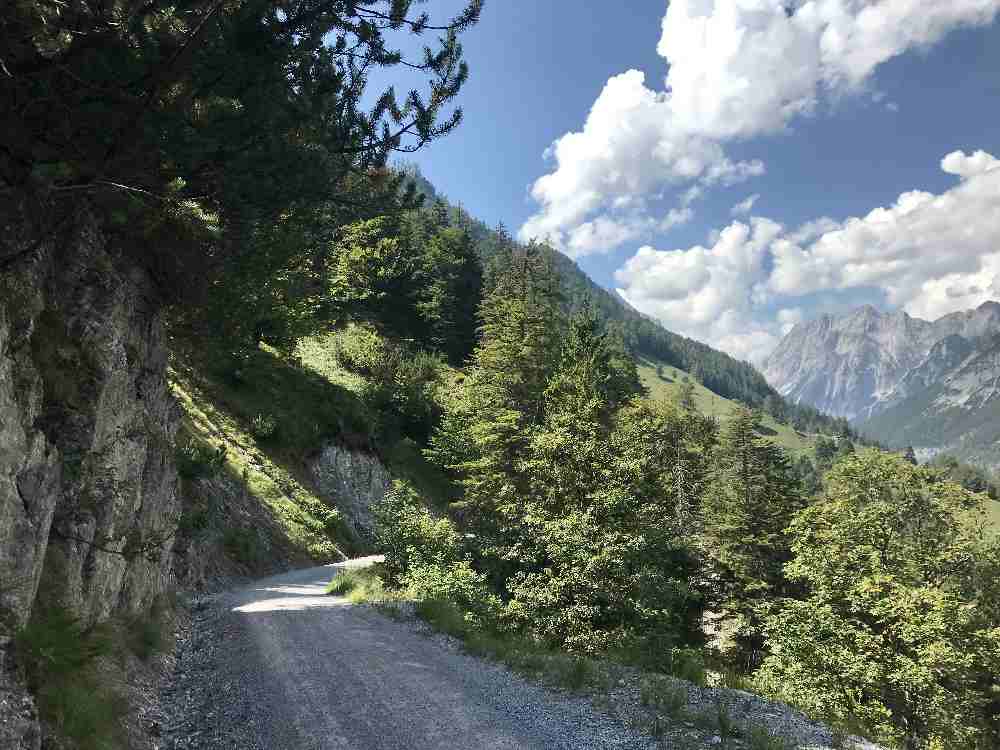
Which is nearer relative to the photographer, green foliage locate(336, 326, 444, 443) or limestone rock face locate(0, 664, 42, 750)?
limestone rock face locate(0, 664, 42, 750)

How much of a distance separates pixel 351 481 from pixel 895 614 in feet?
94.3

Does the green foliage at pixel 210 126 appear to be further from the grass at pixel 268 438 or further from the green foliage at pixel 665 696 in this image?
the grass at pixel 268 438

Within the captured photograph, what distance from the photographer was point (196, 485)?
68.9 feet

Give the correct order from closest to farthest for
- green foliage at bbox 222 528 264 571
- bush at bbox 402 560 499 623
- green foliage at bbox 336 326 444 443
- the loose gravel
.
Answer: the loose gravel
bush at bbox 402 560 499 623
green foliage at bbox 222 528 264 571
green foliage at bbox 336 326 444 443

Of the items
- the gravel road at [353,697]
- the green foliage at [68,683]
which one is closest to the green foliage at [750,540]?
the gravel road at [353,697]

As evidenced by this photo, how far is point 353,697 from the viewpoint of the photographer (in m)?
8.81

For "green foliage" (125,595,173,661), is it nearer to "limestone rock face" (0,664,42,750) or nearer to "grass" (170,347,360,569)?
"limestone rock face" (0,664,42,750)

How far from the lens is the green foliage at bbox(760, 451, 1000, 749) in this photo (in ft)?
65.0

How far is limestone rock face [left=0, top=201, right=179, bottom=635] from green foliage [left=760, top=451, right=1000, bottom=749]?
613 inches

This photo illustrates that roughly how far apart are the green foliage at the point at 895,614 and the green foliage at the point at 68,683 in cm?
1484

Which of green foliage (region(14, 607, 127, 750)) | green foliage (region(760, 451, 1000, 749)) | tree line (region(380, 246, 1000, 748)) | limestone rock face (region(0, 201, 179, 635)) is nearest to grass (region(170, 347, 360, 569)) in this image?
tree line (region(380, 246, 1000, 748))

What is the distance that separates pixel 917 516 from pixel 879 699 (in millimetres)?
12062

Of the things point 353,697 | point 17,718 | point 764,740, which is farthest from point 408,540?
point 17,718

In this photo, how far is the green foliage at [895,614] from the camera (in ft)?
65.0
